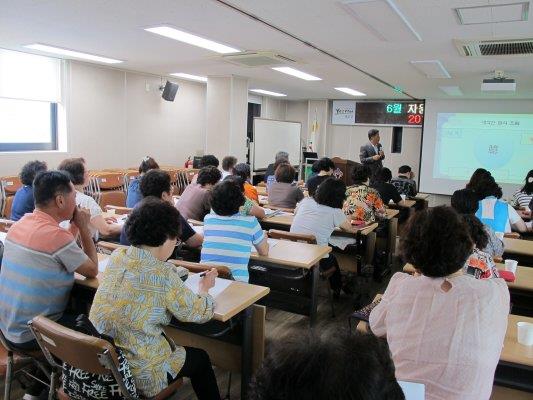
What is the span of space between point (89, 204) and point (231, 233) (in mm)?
1308

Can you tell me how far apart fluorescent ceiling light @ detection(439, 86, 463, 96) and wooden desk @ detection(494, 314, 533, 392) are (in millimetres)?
7256

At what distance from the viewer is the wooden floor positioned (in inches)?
85.4

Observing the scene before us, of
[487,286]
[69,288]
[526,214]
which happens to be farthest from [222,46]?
[487,286]

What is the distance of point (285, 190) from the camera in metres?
5.43

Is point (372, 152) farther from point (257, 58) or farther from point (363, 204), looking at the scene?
point (363, 204)

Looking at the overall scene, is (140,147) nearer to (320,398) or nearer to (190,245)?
(190,245)

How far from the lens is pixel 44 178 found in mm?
2357

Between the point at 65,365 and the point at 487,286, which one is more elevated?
the point at 487,286

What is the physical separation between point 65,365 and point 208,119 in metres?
6.74

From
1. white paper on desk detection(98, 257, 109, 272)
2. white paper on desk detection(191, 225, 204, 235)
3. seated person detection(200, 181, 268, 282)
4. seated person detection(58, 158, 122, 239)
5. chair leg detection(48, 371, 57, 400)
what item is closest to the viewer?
chair leg detection(48, 371, 57, 400)

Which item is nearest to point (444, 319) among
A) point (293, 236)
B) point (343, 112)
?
point (293, 236)

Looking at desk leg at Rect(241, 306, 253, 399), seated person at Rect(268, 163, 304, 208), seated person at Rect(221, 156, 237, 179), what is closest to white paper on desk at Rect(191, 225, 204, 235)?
desk leg at Rect(241, 306, 253, 399)

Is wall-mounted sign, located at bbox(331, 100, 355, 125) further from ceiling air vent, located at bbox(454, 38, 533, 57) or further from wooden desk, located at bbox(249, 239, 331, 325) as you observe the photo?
wooden desk, located at bbox(249, 239, 331, 325)

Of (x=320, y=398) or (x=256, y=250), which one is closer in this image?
(x=320, y=398)
